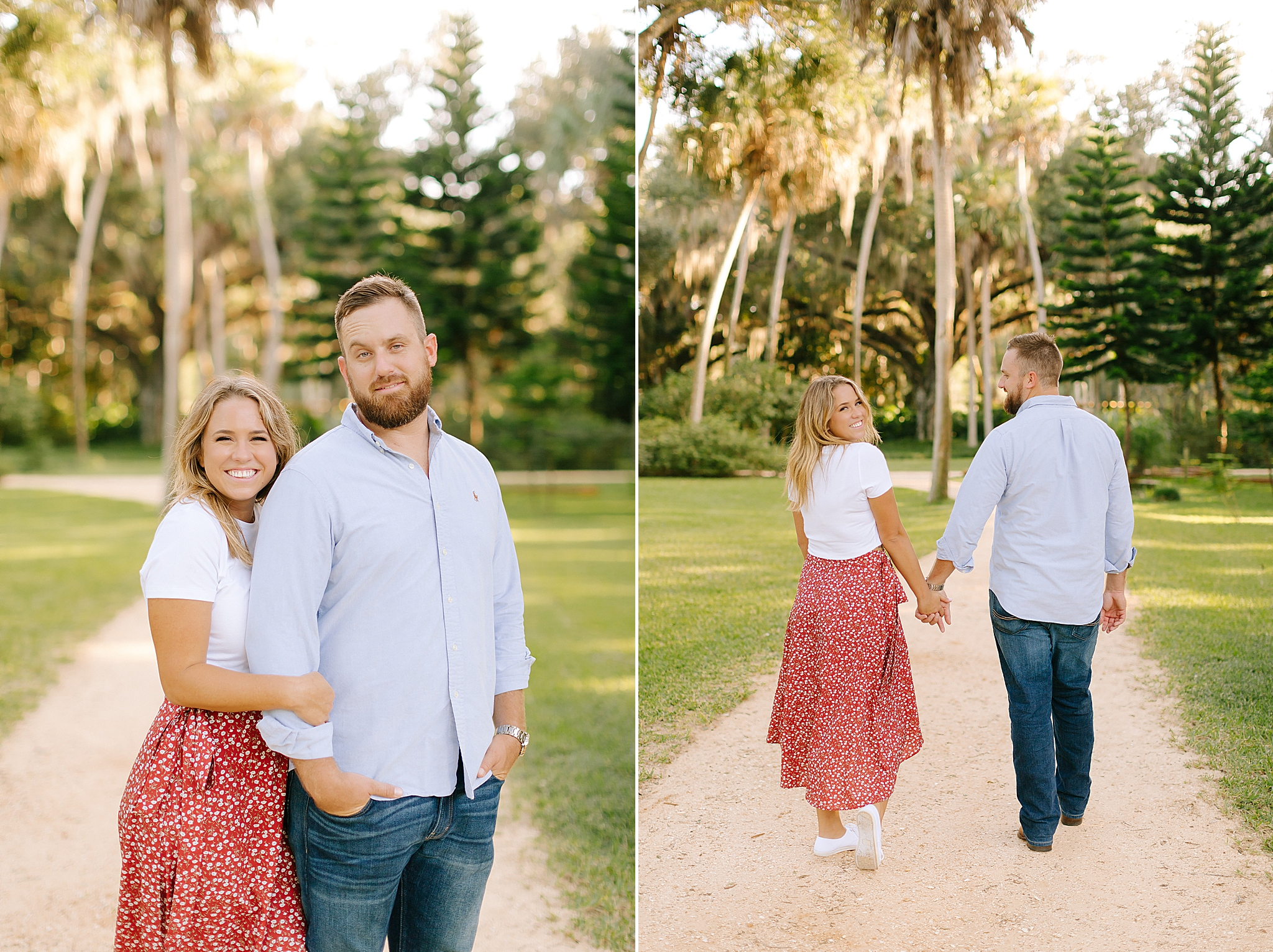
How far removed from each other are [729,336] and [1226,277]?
5.79 feet

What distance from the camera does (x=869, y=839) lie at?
314 cm

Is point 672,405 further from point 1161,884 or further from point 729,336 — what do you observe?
point 1161,884

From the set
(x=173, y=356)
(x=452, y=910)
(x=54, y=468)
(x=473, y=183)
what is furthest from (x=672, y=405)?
(x=54, y=468)

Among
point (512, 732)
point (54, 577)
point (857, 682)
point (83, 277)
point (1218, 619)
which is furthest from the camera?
point (83, 277)

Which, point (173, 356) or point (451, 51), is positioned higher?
point (451, 51)

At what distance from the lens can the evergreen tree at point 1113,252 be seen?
11.0 feet

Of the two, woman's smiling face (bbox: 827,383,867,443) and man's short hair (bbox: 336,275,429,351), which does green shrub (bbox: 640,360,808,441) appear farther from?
man's short hair (bbox: 336,275,429,351)

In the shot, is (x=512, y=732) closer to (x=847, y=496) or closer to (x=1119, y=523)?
(x=847, y=496)

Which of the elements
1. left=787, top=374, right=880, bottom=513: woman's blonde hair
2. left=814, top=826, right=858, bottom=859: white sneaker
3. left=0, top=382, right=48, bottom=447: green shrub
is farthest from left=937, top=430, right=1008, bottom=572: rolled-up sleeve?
left=0, top=382, right=48, bottom=447: green shrub

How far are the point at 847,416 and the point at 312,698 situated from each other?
193cm

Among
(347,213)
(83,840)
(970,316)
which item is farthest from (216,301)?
(970,316)

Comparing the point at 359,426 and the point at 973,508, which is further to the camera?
the point at 973,508

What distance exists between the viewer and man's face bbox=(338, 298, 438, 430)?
203 cm

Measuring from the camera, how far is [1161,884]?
2.97 m
